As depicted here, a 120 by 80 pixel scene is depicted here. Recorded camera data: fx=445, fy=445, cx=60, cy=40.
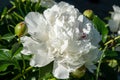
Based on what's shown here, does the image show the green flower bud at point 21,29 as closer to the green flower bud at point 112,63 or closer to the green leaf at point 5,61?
the green leaf at point 5,61

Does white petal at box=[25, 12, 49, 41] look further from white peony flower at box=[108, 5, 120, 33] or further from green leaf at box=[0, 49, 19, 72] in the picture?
white peony flower at box=[108, 5, 120, 33]

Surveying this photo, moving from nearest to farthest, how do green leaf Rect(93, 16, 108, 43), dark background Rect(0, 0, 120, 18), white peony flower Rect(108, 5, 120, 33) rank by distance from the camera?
1. green leaf Rect(93, 16, 108, 43)
2. white peony flower Rect(108, 5, 120, 33)
3. dark background Rect(0, 0, 120, 18)

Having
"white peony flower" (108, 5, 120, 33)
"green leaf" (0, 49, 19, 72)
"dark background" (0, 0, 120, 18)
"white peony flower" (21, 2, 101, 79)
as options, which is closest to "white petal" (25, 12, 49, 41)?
"white peony flower" (21, 2, 101, 79)

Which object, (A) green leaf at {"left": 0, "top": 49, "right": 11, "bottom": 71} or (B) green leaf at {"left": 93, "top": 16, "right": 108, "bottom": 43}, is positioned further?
(B) green leaf at {"left": 93, "top": 16, "right": 108, "bottom": 43}

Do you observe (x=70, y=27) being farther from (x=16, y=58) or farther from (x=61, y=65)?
(x=16, y=58)

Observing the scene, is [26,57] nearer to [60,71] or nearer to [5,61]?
[5,61]

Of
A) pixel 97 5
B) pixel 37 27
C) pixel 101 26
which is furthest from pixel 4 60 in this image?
pixel 97 5

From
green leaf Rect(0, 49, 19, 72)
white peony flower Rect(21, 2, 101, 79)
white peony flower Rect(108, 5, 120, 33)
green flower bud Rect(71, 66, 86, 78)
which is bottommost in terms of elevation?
green flower bud Rect(71, 66, 86, 78)
